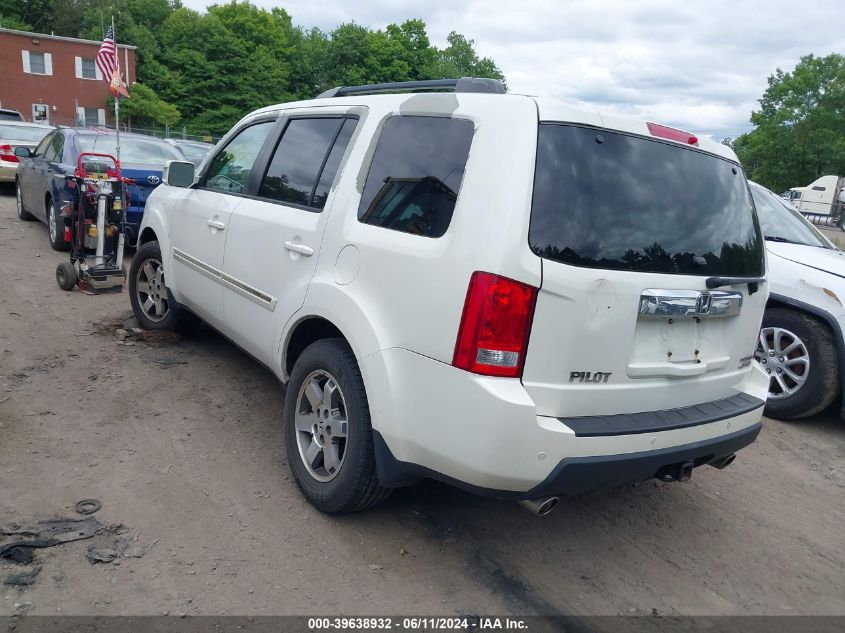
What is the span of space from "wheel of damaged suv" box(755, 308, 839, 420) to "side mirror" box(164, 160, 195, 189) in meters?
4.72

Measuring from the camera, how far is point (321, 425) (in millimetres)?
3348

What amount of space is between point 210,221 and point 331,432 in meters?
2.00

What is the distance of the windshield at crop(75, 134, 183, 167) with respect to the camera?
9055mm

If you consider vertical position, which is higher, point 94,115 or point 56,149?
point 94,115

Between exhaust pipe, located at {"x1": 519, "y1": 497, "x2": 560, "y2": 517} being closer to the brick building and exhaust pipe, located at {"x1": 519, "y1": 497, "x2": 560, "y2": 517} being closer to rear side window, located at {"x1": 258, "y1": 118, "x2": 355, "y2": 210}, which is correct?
rear side window, located at {"x1": 258, "y1": 118, "x2": 355, "y2": 210}

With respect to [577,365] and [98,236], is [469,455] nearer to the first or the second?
[577,365]

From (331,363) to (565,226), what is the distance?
1267 mm

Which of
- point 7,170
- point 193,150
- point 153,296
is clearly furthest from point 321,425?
point 7,170

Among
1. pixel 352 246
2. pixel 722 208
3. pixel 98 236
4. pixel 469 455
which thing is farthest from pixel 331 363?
pixel 98 236

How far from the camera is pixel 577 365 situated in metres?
2.59

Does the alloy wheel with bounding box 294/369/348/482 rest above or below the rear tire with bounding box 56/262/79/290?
above

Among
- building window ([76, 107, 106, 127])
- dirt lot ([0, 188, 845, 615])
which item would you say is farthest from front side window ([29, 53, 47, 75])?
dirt lot ([0, 188, 845, 615])

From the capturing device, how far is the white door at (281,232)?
137 inches

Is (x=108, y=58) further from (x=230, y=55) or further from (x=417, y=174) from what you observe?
(x=230, y=55)
